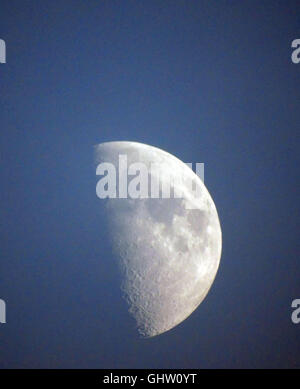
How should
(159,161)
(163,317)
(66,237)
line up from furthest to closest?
(159,161), (163,317), (66,237)

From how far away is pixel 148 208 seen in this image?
21.4 ft

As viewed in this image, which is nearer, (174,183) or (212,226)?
(174,183)

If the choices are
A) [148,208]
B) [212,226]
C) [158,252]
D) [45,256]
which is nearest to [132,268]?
[158,252]

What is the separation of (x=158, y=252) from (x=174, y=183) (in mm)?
1640

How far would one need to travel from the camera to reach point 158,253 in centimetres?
642

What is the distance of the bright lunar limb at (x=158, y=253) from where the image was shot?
21.0ft

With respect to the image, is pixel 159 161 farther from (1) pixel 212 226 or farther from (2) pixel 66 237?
(2) pixel 66 237

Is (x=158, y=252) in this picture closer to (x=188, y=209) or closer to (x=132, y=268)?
(x=132, y=268)

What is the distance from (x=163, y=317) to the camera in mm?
6801

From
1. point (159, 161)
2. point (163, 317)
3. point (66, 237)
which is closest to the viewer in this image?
point (66, 237)

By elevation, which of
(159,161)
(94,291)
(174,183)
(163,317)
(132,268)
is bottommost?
(163,317)

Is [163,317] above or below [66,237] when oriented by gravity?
below

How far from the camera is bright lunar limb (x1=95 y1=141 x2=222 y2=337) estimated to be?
21.0 ft

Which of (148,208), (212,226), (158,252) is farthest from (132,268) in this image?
(212,226)
